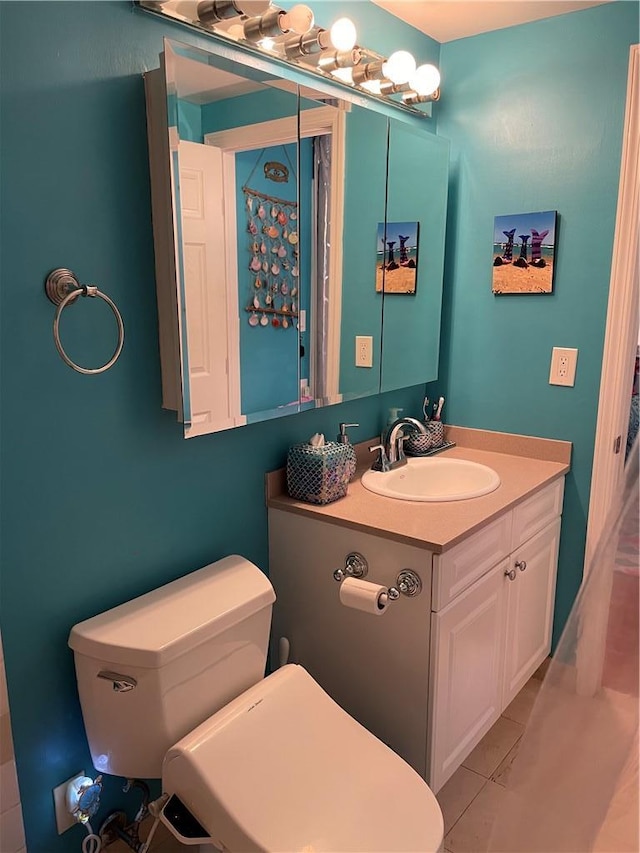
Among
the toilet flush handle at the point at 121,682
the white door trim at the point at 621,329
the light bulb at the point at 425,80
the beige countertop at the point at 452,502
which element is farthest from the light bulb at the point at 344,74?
the toilet flush handle at the point at 121,682

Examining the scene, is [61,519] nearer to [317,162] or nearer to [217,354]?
[217,354]

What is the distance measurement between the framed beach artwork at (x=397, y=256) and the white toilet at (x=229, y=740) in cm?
110

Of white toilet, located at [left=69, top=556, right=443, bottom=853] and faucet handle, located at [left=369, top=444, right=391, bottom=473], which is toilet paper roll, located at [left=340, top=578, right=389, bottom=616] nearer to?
white toilet, located at [left=69, top=556, right=443, bottom=853]

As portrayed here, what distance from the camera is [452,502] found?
186cm

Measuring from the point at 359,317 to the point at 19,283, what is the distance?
1.06 metres

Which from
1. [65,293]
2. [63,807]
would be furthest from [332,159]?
[63,807]

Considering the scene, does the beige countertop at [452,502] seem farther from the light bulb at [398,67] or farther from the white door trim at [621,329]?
the light bulb at [398,67]

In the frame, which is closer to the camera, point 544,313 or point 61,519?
point 61,519

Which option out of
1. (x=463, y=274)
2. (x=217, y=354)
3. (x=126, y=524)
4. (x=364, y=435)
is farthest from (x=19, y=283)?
(x=463, y=274)

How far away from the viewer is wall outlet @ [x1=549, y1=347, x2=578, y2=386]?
219 centimetres

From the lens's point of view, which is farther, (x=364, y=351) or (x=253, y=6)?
(x=364, y=351)

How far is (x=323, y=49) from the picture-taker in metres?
1.74

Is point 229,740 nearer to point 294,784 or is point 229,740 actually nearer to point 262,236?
point 294,784

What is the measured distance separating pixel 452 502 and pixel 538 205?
1061 millimetres
